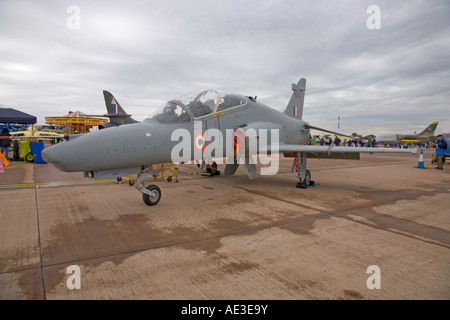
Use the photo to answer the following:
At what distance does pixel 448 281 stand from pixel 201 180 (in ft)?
24.7

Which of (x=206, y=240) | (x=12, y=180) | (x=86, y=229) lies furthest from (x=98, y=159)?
(x=12, y=180)

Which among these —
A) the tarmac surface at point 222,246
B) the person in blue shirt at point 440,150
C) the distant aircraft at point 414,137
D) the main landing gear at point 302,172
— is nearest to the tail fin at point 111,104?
the tarmac surface at point 222,246

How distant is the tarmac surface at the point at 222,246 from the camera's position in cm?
264

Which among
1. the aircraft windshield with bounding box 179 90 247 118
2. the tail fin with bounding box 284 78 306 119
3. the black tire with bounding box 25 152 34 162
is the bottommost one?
the black tire with bounding box 25 152 34 162

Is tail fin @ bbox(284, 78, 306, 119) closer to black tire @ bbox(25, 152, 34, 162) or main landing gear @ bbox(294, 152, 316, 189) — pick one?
main landing gear @ bbox(294, 152, 316, 189)

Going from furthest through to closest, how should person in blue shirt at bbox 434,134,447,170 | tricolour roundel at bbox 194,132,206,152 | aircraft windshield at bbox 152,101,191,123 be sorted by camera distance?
person in blue shirt at bbox 434,134,447,170, tricolour roundel at bbox 194,132,206,152, aircraft windshield at bbox 152,101,191,123

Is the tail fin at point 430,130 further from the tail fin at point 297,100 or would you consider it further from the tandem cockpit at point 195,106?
the tandem cockpit at point 195,106

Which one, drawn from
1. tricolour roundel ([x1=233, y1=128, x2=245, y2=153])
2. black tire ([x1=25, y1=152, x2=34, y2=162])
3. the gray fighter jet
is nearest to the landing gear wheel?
the gray fighter jet

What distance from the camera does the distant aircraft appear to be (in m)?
50.4

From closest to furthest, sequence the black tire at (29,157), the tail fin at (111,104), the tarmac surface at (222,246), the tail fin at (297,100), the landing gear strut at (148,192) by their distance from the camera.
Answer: the tarmac surface at (222,246) < the landing gear strut at (148,192) < the tail fin at (297,100) < the black tire at (29,157) < the tail fin at (111,104)

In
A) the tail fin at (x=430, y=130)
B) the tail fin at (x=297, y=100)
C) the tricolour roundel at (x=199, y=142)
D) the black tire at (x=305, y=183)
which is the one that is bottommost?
the black tire at (x=305, y=183)

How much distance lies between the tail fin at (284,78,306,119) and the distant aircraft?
169 ft

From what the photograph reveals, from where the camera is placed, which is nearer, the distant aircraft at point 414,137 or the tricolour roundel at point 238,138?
the tricolour roundel at point 238,138

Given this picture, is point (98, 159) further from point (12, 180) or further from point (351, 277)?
point (12, 180)
